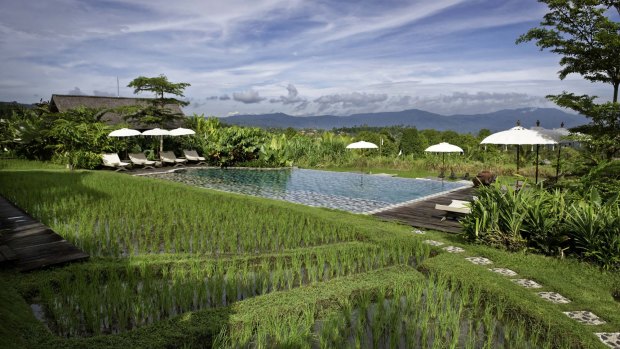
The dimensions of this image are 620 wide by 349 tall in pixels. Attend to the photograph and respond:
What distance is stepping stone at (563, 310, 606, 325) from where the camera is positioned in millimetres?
4266

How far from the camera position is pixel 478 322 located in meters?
4.35

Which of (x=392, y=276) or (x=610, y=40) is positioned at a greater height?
(x=610, y=40)

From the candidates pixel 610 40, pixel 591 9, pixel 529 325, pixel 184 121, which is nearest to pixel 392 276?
pixel 529 325

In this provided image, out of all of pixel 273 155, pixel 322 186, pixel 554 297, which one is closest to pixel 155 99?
pixel 273 155

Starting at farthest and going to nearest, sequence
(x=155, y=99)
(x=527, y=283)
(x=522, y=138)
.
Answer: (x=155, y=99)
(x=522, y=138)
(x=527, y=283)

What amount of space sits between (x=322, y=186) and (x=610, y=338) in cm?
1216

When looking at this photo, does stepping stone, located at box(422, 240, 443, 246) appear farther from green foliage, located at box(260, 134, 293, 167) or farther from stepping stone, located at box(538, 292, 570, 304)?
green foliage, located at box(260, 134, 293, 167)

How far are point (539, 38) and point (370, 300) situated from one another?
877 cm

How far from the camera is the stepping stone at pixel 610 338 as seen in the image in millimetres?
3840

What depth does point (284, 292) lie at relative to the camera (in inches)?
193

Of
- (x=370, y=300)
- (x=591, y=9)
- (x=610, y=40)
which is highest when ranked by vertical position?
(x=591, y=9)

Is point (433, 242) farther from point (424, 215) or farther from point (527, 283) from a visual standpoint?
point (424, 215)

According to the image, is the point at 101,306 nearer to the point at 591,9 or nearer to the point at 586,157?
the point at 586,157

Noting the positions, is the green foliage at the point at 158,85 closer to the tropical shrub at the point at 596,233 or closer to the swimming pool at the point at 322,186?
the swimming pool at the point at 322,186
